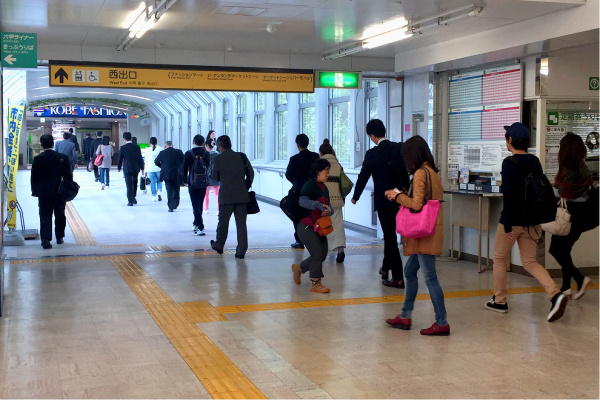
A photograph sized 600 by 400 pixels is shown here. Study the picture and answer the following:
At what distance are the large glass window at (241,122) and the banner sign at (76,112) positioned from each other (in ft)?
74.0

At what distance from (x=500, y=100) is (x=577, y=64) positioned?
91 cm

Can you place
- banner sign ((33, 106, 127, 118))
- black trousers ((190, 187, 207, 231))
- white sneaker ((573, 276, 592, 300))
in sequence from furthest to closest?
banner sign ((33, 106, 127, 118)) < black trousers ((190, 187, 207, 231)) < white sneaker ((573, 276, 592, 300))

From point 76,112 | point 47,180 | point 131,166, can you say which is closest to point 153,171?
point 131,166

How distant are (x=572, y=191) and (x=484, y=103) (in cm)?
231

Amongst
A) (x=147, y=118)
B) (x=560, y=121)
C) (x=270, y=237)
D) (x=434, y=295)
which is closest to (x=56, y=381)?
(x=434, y=295)

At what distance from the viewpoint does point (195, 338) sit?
4938 millimetres

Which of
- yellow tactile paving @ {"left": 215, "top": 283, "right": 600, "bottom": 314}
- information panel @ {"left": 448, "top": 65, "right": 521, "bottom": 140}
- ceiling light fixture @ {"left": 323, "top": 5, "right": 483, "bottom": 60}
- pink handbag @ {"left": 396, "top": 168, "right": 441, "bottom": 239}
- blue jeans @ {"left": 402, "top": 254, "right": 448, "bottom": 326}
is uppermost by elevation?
ceiling light fixture @ {"left": 323, "top": 5, "right": 483, "bottom": 60}

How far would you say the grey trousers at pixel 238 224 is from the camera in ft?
28.3

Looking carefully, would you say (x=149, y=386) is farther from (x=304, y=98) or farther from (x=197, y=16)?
(x=304, y=98)

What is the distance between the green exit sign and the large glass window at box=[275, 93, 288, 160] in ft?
24.6

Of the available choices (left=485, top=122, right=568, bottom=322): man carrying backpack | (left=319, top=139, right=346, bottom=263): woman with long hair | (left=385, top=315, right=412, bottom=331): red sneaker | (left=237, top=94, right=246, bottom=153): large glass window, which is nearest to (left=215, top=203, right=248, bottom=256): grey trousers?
(left=319, top=139, right=346, bottom=263): woman with long hair

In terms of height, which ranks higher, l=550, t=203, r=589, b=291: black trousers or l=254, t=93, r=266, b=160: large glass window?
l=254, t=93, r=266, b=160: large glass window

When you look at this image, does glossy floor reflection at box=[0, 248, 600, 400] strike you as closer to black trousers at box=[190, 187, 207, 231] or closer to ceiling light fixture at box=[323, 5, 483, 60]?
ceiling light fixture at box=[323, 5, 483, 60]

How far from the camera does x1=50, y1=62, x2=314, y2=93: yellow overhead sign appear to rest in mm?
8750
